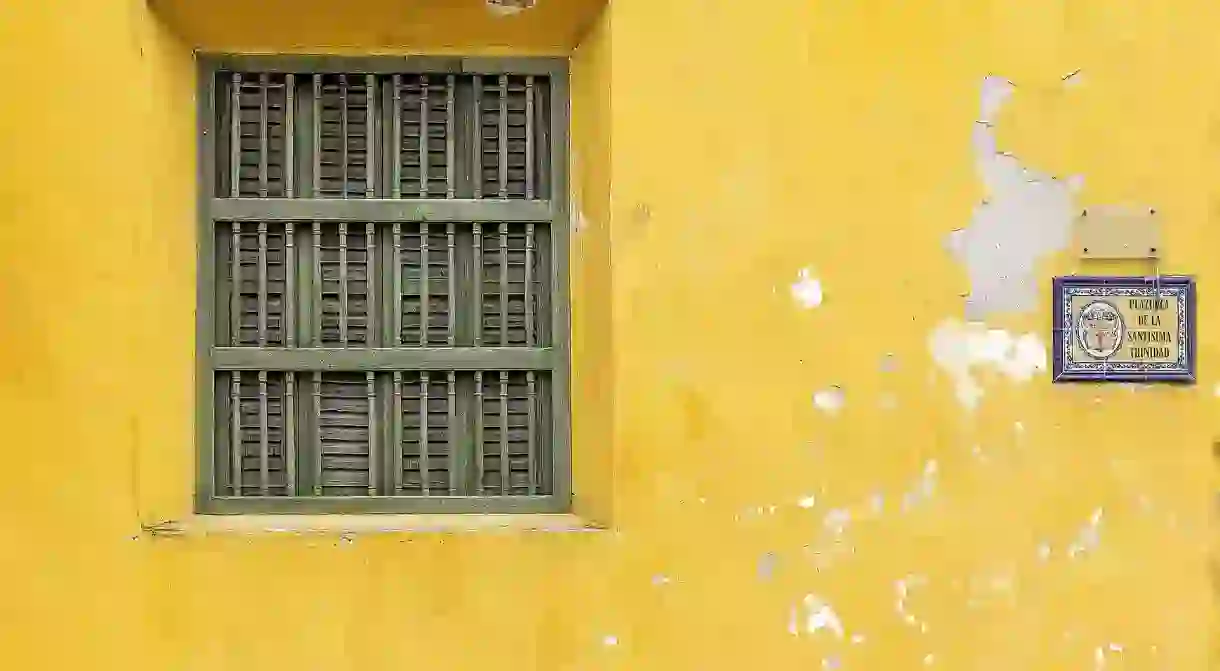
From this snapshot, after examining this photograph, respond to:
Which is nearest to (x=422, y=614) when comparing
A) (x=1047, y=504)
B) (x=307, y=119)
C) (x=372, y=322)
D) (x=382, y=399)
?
(x=382, y=399)

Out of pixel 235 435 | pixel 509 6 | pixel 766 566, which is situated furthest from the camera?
pixel 235 435

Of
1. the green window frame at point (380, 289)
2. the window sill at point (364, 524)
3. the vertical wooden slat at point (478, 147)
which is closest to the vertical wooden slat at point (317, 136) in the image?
the green window frame at point (380, 289)

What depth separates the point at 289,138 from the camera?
3049 mm

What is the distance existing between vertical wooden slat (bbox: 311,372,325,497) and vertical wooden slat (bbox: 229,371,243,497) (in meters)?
0.22

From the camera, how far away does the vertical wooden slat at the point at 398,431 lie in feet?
9.95

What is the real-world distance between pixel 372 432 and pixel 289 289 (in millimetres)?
488

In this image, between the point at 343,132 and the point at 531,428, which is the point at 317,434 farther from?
the point at 343,132

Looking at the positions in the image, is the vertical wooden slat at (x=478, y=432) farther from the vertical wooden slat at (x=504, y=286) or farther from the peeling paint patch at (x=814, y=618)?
the peeling paint patch at (x=814, y=618)

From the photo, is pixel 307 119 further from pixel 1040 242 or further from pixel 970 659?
pixel 970 659

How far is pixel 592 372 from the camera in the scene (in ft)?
9.64

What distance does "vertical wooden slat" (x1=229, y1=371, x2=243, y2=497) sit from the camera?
303cm

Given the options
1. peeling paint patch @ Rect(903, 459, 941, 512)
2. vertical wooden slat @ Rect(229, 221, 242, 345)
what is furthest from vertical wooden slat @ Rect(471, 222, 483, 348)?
peeling paint patch @ Rect(903, 459, 941, 512)

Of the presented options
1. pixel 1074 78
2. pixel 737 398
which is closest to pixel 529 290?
pixel 737 398

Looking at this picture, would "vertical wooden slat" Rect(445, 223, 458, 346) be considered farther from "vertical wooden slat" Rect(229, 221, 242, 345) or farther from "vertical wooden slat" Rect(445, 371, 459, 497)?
"vertical wooden slat" Rect(229, 221, 242, 345)
